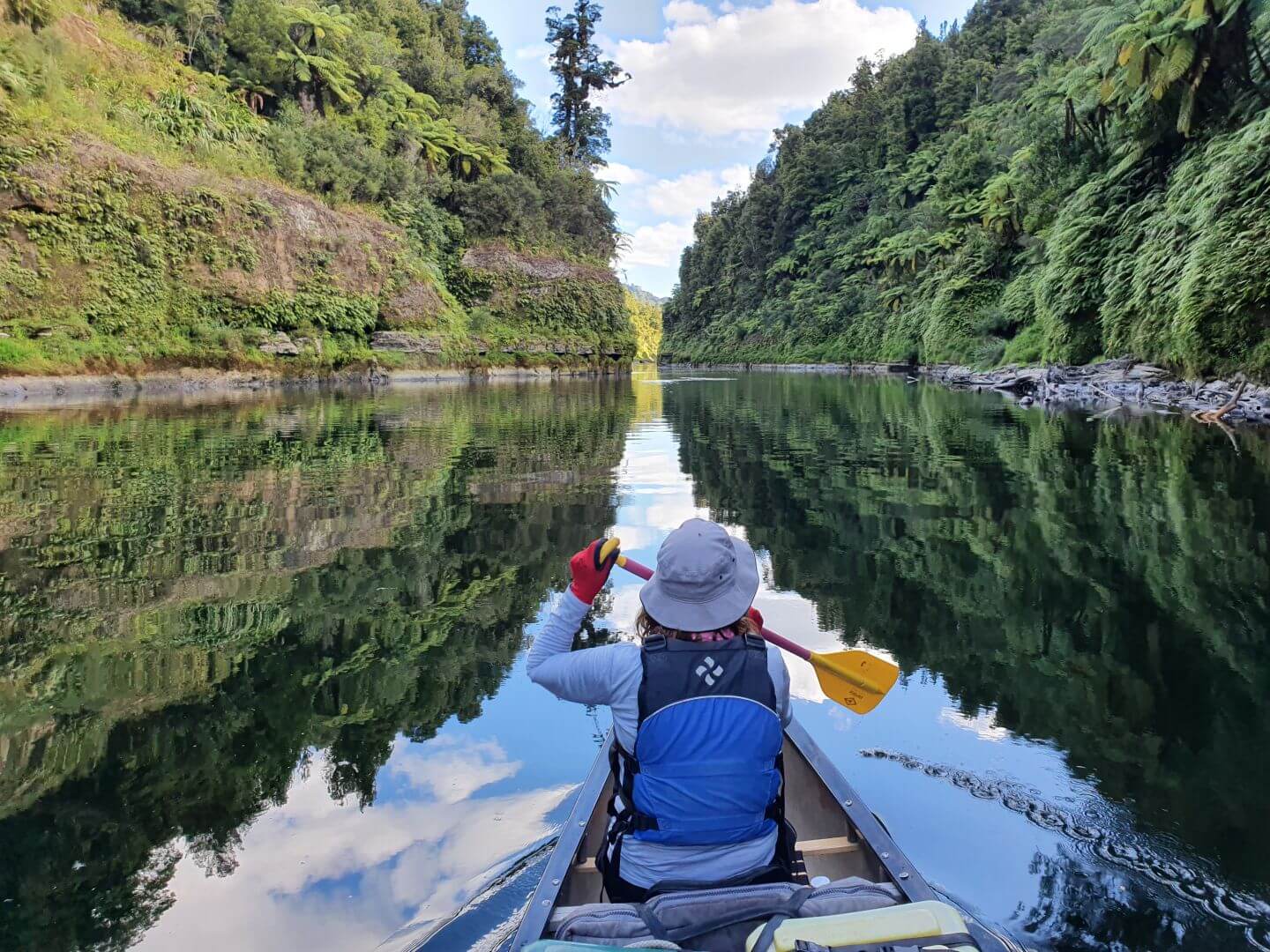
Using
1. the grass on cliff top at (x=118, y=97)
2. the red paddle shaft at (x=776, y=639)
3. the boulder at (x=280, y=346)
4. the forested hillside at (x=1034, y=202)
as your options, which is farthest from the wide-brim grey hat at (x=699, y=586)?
the boulder at (x=280, y=346)

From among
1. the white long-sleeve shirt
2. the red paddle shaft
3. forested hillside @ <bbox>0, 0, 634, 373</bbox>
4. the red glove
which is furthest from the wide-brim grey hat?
forested hillside @ <bbox>0, 0, 634, 373</bbox>

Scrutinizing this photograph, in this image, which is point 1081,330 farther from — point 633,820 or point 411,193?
point 411,193

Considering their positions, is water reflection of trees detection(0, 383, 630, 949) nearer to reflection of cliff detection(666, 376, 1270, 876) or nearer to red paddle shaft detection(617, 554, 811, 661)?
red paddle shaft detection(617, 554, 811, 661)

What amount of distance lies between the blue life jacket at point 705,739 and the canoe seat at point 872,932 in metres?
0.30

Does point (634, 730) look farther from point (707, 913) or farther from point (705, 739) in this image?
point (707, 913)

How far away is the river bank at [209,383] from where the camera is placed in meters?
20.7

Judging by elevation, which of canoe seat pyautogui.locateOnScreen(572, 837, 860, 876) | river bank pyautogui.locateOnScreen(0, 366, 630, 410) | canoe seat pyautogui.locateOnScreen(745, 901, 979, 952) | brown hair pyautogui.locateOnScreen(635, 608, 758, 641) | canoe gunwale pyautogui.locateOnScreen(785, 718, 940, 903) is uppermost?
brown hair pyautogui.locateOnScreen(635, 608, 758, 641)

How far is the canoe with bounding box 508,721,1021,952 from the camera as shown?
2125 millimetres

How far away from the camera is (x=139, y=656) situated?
482cm

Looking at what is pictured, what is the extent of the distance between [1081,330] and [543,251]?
29119 millimetres

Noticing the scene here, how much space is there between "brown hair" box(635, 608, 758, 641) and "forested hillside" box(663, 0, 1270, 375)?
16422 mm

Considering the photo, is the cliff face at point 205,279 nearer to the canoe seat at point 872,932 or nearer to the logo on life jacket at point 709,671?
the logo on life jacket at point 709,671

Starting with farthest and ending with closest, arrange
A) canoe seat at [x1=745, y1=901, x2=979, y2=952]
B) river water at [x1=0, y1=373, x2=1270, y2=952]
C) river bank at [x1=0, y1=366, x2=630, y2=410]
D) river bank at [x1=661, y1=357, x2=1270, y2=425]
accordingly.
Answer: river bank at [x1=0, y1=366, x2=630, y2=410]
river bank at [x1=661, y1=357, x2=1270, y2=425]
river water at [x1=0, y1=373, x2=1270, y2=952]
canoe seat at [x1=745, y1=901, x2=979, y2=952]

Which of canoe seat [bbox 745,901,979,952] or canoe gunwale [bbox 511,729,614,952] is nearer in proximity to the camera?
canoe seat [bbox 745,901,979,952]
